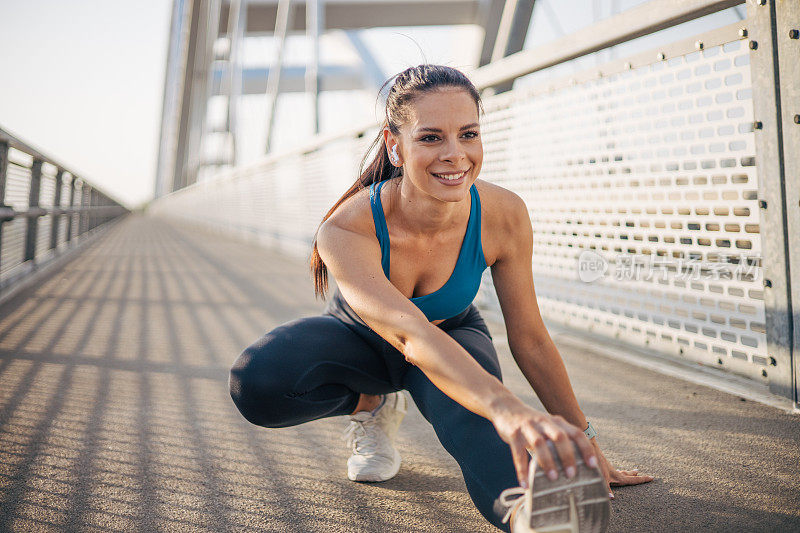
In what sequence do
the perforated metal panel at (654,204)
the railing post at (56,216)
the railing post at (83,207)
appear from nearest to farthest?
the perforated metal panel at (654,204)
the railing post at (56,216)
the railing post at (83,207)

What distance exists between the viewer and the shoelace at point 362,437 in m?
1.66

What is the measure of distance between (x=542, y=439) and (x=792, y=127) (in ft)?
4.84

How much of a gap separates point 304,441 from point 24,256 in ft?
16.1

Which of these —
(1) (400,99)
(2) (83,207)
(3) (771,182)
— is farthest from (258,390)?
(2) (83,207)

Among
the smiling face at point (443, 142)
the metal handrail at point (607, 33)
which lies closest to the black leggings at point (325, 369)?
the smiling face at point (443, 142)

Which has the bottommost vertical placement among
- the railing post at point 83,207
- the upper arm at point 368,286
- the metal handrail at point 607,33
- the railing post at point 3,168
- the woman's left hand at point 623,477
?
the woman's left hand at point 623,477

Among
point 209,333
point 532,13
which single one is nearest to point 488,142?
point 532,13

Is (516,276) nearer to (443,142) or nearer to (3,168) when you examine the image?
(443,142)

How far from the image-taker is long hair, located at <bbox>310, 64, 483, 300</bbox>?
1428mm

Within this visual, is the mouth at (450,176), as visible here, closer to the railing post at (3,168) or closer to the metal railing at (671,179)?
the metal railing at (671,179)

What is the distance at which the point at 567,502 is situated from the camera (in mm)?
941

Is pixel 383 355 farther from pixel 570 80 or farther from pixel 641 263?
pixel 570 80

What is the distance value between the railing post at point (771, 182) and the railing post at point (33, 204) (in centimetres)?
570

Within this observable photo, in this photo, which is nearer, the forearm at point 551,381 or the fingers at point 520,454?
the fingers at point 520,454
